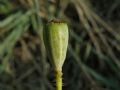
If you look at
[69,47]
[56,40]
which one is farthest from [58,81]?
[69,47]

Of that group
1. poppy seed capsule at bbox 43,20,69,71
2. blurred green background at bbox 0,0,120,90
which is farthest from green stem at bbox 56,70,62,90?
blurred green background at bbox 0,0,120,90

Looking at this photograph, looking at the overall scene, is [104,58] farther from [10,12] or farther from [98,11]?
[10,12]

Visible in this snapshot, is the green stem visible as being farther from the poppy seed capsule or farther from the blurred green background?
the blurred green background

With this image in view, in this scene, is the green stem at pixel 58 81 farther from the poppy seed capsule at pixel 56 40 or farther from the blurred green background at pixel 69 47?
the blurred green background at pixel 69 47

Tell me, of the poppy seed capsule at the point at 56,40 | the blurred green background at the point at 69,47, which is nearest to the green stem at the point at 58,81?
the poppy seed capsule at the point at 56,40

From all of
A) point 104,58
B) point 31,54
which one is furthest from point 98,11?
point 31,54
